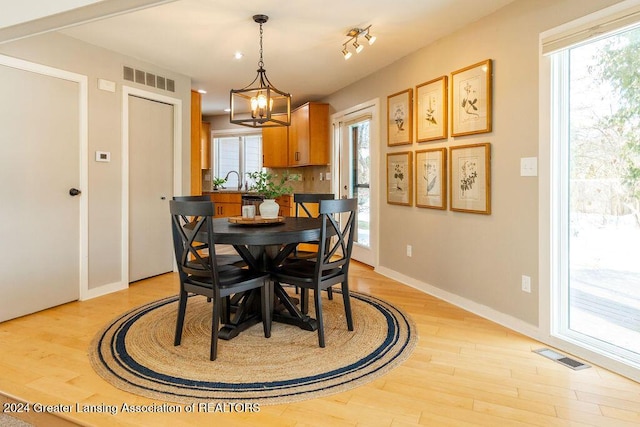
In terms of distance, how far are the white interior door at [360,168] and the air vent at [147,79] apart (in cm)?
222

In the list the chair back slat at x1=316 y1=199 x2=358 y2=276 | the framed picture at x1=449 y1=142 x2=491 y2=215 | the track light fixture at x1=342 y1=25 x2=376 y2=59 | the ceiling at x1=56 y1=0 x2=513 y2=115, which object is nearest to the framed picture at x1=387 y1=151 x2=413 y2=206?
the framed picture at x1=449 y1=142 x2=491 y2=215

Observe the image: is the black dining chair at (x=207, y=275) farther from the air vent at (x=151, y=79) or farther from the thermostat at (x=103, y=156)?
the air vent at (x=151, y=79)

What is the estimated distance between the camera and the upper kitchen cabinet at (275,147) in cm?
641

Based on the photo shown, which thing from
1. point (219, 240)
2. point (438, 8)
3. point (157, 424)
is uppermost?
point (438, 8)

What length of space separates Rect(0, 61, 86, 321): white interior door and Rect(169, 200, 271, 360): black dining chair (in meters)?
1.44

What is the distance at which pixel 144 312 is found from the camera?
127 inches

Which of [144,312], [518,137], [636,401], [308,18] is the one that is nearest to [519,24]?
[518,137]

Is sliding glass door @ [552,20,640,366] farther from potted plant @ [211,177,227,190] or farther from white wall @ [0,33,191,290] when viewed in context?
potted plant @ [211,177,227,190]

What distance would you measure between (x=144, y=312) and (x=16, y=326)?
86cm

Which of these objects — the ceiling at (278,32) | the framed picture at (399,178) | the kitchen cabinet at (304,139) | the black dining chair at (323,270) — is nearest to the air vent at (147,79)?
the ceiling at (278,32)

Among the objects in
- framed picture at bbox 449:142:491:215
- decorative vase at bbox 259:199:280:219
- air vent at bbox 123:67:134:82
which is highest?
air vent at bbox 123:67:134:82

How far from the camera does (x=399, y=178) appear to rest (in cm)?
428

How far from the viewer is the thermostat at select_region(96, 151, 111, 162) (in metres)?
3.71

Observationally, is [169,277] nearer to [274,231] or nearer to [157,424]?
[274,231]
